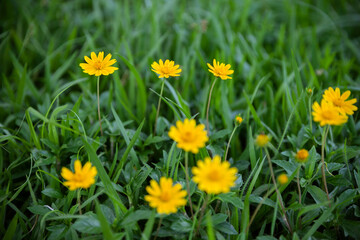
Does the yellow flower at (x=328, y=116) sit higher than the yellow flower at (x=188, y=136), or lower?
higher

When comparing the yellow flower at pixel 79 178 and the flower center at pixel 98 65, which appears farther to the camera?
the flower center at pixel 98 65

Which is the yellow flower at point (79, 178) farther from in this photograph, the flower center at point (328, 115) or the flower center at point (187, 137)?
the flower center at point (328, 115)

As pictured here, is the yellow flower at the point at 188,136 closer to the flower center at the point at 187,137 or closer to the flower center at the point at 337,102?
the flower center at the point at 187,137

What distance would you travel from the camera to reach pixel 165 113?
5.17 ft

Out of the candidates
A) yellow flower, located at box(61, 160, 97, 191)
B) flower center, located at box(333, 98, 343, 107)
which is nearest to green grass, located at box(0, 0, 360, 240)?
yellow flower, located at box(61, 160, 97, 191)

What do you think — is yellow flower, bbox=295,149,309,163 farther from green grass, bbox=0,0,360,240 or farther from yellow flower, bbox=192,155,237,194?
yellow flower, bbox=192,155,237,194

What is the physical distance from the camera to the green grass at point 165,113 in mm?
1023

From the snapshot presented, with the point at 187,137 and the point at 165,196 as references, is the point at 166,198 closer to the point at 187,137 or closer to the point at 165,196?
the point at 165,196

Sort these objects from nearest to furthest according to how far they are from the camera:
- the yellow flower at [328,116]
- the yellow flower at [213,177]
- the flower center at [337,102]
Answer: the yellow flower at [213,177], the yellow flower at [328,116], the flower center at [337,102]

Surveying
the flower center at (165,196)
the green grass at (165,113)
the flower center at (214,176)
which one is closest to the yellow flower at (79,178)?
the green grass at (165,113)

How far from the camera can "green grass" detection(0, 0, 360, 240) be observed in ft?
3.36

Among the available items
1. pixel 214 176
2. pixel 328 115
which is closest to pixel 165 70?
pixel 214 176

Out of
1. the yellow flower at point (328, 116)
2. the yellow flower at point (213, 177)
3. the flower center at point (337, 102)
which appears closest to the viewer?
the yellow flower at point (213, 177)

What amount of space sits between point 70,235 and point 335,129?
1171 mm
